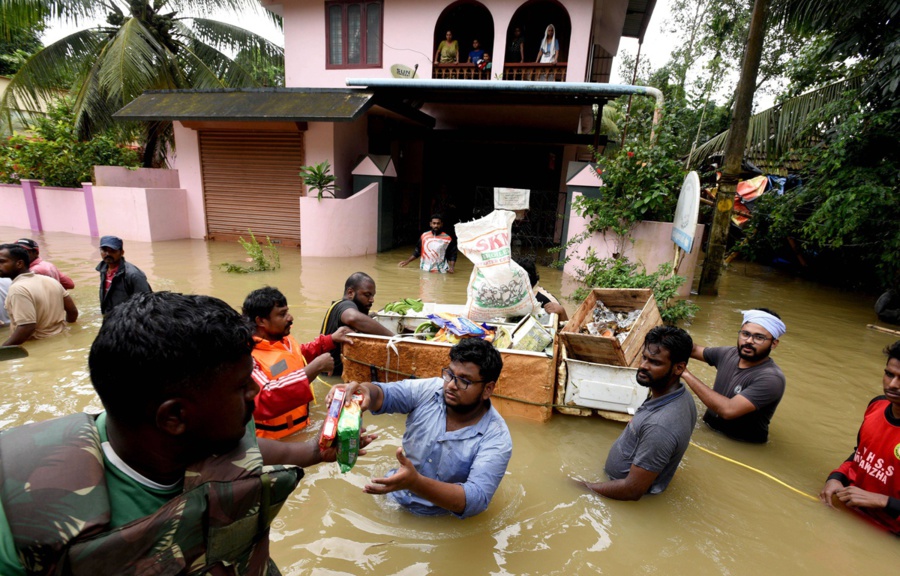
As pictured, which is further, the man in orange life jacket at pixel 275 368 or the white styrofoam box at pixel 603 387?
the white styrofoam box at pixel 603 387

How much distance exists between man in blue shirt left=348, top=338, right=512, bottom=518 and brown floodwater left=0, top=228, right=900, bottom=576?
1.87 ft

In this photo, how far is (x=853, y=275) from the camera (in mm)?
10594

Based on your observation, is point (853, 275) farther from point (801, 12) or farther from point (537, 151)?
point (537, 151)

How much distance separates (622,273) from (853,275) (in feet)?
24.1

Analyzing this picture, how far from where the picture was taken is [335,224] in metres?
10.2

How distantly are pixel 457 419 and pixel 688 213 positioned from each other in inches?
220

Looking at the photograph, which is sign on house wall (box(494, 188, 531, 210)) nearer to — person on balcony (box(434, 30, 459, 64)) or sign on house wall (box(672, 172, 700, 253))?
sign on house wall (box(672, 172, 700, 253))

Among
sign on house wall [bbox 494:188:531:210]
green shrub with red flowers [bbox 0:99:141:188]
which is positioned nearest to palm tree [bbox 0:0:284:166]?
green shrub with red flowers [bbox 0:99:141:188]

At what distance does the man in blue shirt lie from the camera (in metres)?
2.24

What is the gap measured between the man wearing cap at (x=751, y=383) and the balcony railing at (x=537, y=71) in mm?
9807

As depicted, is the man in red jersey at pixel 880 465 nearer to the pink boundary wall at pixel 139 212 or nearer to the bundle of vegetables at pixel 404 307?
the bundle of vegetables at pixel 404 307

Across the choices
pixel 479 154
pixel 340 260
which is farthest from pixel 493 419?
pixel 479 154

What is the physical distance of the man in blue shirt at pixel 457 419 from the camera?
7.35 feet

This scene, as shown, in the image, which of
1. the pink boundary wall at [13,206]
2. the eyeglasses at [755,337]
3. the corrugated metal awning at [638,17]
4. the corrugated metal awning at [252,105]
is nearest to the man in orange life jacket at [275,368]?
the eyeglasses at [755,337]
